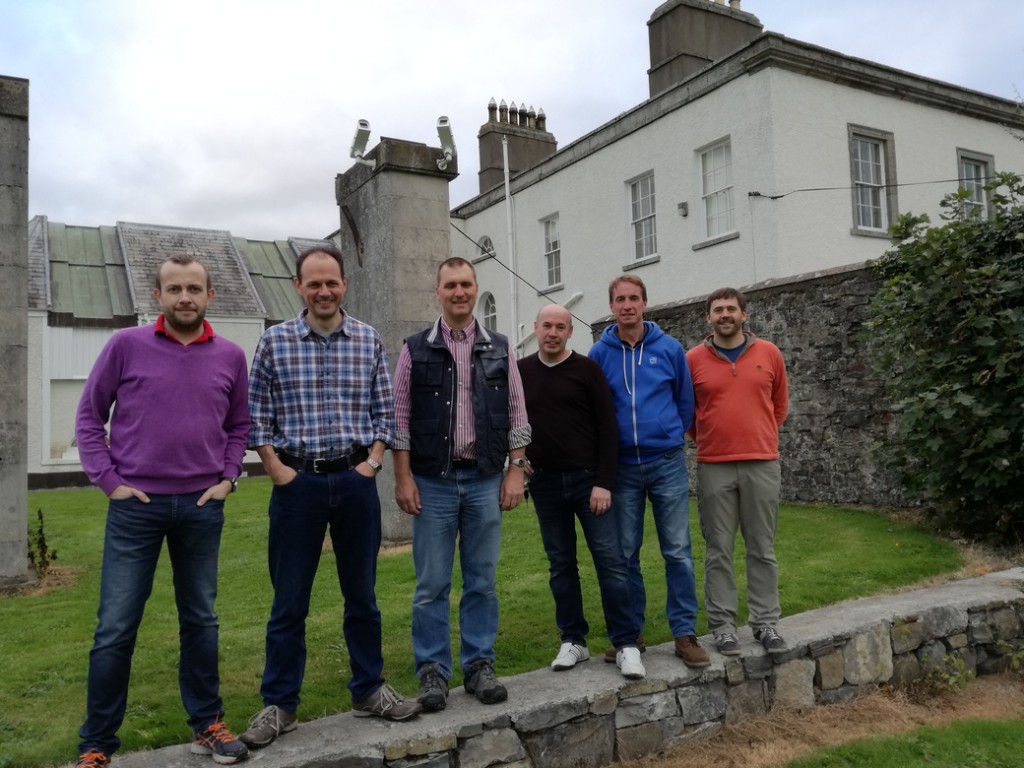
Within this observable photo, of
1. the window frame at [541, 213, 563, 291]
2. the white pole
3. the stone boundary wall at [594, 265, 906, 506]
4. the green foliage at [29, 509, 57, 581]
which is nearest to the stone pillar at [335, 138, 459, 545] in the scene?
the green foliage at [29, 509, 57, 581]

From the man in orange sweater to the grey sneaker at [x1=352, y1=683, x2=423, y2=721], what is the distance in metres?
1.82

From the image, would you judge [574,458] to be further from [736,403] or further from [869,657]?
[869,657]

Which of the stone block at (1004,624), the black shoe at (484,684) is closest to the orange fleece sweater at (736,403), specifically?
the black shoe at (484,684)

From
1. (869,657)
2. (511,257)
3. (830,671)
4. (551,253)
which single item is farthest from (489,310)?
(830,671)

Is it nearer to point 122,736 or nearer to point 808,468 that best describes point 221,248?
point 808,468

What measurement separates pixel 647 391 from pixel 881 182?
37.8 ft

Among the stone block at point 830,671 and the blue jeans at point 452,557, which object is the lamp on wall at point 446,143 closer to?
the blue jeans at point 452,557

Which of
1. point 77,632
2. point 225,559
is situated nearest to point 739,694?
point 77,632

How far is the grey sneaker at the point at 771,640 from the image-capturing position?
15.6 ft

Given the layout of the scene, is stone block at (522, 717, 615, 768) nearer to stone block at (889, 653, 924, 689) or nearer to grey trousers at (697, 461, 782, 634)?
grey trousers at (697, 461, 782, 634)

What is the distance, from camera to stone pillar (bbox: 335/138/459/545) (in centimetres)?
861

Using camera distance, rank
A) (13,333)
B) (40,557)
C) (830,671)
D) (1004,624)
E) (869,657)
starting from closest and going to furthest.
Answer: (830,671) < (869,657) < (1004,624) < (13,333) < (40,557)

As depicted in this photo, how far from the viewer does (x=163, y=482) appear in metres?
3.41

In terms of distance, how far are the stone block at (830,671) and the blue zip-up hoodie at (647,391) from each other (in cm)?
162
